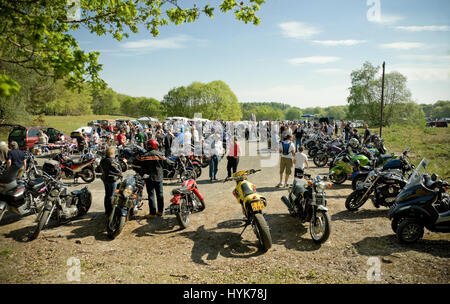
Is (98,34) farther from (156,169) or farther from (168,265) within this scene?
(168,265)

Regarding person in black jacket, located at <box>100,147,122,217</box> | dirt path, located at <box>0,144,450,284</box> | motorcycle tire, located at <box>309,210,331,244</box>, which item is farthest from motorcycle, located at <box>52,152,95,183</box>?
motorcycle tire, located at <box>309,210,331,244</box>

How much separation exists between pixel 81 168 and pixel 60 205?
4237 mm

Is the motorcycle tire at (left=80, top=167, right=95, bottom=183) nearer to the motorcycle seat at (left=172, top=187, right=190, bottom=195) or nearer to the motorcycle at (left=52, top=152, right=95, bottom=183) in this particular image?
the motorcycle at (left=52, top=152, right=95, bottom=183)

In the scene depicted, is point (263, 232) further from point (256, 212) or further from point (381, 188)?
point (381, 188)

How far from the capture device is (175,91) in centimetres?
8750

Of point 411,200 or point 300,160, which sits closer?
point 411,200

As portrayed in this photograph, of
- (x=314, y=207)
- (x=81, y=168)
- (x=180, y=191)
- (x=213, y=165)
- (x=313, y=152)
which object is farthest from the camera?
(x=313, y=152)

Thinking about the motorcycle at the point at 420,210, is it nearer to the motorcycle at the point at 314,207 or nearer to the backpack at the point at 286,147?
the motorcycle at the point at 314,207

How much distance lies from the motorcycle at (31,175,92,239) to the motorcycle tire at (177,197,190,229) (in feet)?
8.63

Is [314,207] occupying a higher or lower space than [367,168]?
lower

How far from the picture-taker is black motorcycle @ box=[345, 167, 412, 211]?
6093 millimetres

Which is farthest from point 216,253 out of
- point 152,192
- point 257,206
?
point 152,192

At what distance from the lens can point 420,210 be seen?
4.64 m

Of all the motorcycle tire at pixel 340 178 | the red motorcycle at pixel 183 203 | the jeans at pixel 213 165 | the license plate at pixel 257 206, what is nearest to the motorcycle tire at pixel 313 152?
the motorcycle tire at pixel 340 178
